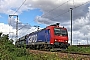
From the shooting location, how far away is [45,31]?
1166 inches

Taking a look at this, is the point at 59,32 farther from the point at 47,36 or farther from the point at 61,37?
the point at 47,36

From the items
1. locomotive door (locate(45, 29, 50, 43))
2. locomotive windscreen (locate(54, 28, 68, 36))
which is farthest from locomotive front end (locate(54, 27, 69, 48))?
locomotive door (locate(45, 29, 50, 43))

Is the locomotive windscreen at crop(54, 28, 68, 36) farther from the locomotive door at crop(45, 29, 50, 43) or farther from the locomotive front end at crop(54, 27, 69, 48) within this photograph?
the locomotive door at crop(45, 29, 50, 43)

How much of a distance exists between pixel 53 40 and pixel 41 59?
659 inches

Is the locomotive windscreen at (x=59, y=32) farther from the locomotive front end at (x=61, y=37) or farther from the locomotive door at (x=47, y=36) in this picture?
the locomotive door at (x=47, y=36)

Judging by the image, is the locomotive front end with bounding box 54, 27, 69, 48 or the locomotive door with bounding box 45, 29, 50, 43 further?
the locomotive door with bounding box 45, 29, 50, 43

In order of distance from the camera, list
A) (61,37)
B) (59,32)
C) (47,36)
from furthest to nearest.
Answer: (47,36), (59,32), (61,37)

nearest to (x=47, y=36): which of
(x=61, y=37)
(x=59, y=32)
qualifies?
(x=59, y=32)

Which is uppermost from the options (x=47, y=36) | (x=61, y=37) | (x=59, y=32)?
(x=59, y=32)

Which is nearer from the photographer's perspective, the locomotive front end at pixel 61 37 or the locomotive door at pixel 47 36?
the locomotive front end at pixel 61 37

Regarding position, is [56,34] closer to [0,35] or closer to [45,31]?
[45,31]

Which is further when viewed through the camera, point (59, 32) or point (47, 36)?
point (47, 36)

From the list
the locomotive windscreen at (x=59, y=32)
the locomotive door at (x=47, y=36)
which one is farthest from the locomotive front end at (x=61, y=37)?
the locomotive door at (x=47, y=36)

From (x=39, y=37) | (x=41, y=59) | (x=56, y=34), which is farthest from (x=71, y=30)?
(x=41, y=59)
